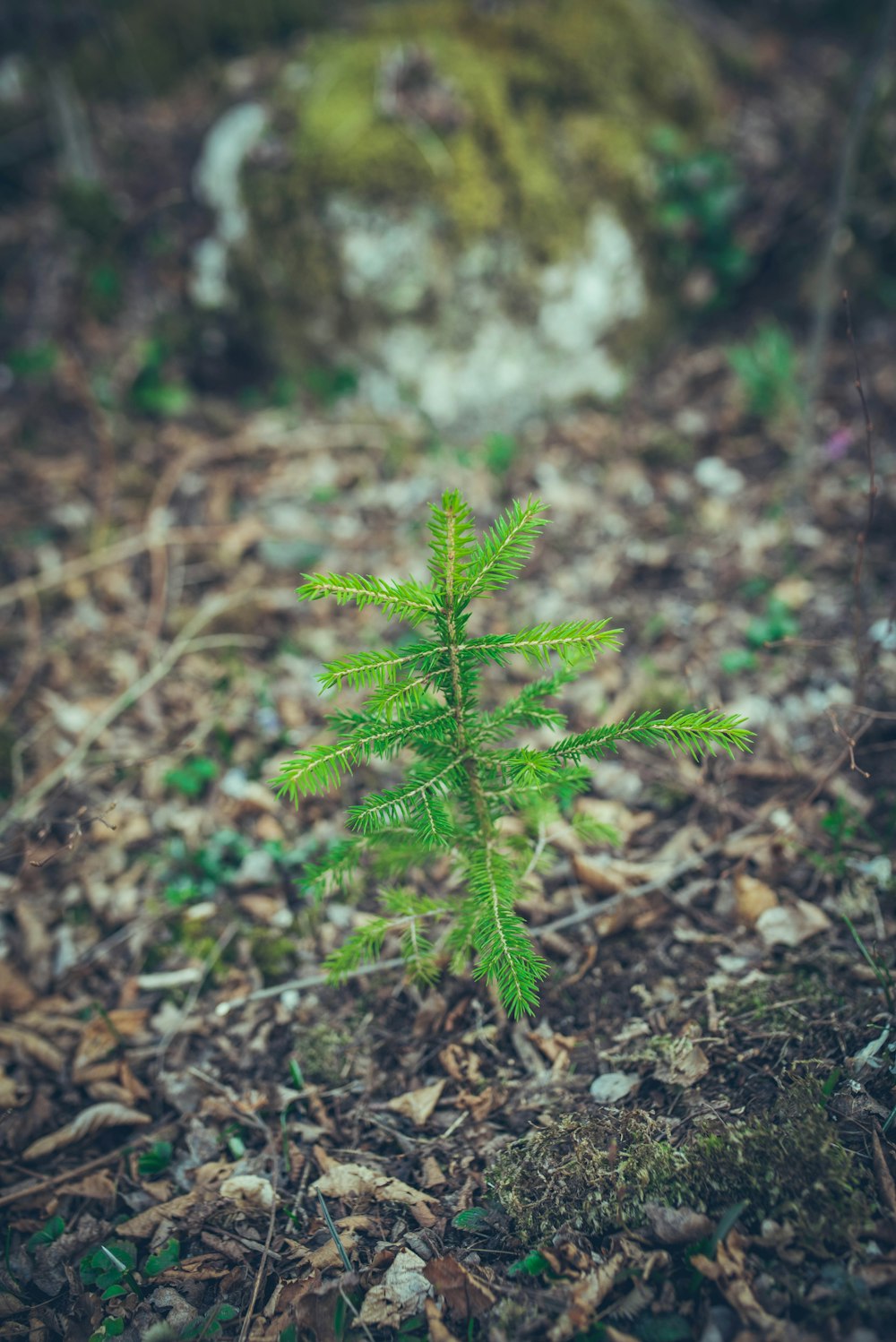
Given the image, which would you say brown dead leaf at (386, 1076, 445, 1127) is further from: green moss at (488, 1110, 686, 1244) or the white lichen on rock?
the white lichen on rock

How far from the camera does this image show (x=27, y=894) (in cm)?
274

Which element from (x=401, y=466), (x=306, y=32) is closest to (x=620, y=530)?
(x=401, y=466)

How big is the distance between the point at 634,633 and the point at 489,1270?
237cm

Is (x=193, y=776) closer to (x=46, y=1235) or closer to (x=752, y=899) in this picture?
(x=46, y=1235)

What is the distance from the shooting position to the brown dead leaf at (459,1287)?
1.66 m

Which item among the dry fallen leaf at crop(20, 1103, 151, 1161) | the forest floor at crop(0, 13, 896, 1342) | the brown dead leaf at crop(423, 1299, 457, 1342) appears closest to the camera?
the brown dead leaf at crop(423, 1299, 457, 1342)

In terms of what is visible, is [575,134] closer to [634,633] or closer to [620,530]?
[620,530]

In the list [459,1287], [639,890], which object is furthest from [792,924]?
[459,1287]

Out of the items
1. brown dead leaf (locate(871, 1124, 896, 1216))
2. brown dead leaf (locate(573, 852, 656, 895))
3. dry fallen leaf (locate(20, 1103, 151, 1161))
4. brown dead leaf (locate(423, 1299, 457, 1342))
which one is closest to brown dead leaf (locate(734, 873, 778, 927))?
brown dead leaf (locate(573, 852, 656, 895))

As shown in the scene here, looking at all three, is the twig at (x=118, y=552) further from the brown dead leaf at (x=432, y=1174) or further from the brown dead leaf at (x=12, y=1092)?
the brown dead leaf at (x=432, y=1174)

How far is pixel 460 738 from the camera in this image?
1.73 m

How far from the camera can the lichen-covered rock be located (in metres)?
3.91

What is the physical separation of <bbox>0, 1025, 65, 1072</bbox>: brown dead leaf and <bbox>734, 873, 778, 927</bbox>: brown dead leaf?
2.21 m

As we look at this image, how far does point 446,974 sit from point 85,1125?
1.15 metres
